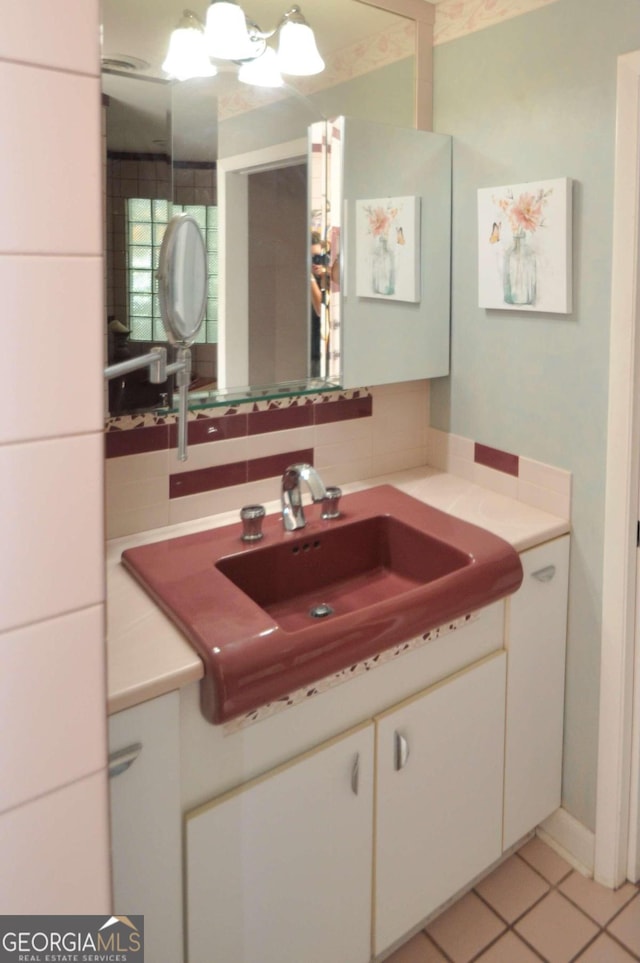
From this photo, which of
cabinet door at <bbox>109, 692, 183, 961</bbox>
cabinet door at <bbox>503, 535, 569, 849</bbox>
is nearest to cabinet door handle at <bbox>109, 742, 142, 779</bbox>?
cabinet door at <bbox>109, 692, 183, 961</bbox>

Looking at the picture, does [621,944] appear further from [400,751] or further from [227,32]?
[227,32]

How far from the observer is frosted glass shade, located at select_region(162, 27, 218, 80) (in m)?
1.42

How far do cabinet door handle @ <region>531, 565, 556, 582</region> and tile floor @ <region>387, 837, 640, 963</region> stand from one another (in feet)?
2.51

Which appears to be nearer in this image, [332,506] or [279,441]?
[332,506]

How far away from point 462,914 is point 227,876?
0.79 metres

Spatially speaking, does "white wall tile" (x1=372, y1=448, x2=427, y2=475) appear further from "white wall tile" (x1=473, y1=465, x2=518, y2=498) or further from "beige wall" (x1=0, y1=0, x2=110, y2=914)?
"beige wall" (x1=0, y1=0, x2=110, y2=914)

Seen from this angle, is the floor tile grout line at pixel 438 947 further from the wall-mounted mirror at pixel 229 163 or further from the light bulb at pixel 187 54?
the light bulb at pixel 187 54

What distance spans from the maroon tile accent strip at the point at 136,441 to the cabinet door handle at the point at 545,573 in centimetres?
88

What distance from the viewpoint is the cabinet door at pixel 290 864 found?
1177 millimetres

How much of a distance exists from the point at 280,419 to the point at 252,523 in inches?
13.4

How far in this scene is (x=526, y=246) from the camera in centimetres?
164

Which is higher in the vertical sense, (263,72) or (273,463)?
(263,72)

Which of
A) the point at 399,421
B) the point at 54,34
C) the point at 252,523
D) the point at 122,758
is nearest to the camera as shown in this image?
the point at 54,34

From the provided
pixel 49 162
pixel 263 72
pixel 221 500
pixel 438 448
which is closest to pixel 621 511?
pixel 438 448
